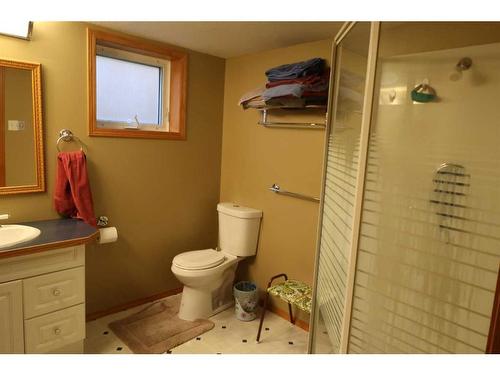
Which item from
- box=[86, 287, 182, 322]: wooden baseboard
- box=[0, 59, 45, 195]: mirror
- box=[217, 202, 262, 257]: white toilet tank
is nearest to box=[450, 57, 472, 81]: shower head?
box=[217, 202, 262, 257]: white toilet tank

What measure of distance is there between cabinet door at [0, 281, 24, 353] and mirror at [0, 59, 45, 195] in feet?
1.94

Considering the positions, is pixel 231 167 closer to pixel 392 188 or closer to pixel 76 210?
pixel 76 210

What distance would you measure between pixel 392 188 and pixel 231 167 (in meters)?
1.70

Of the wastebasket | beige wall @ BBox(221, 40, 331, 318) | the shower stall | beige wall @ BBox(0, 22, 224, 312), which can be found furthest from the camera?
the wastebasket

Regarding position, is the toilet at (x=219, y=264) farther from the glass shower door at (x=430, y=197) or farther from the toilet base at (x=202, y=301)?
the glass shower door at (x=430, y=197)

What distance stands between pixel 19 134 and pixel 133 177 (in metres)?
0.72

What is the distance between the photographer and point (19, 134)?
184cm

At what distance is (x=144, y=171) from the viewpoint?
2.38 m

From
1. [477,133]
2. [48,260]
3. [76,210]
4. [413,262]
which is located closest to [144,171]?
[76,210]

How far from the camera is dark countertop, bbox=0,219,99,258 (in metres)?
1.48

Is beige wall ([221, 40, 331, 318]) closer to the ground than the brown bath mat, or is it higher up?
higher up

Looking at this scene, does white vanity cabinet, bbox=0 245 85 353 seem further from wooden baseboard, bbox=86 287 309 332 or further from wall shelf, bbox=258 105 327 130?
wall shelf, bbox=258 105 327 130

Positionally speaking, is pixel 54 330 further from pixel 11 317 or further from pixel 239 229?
pixel 239 229

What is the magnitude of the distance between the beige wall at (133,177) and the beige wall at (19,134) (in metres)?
0.08
